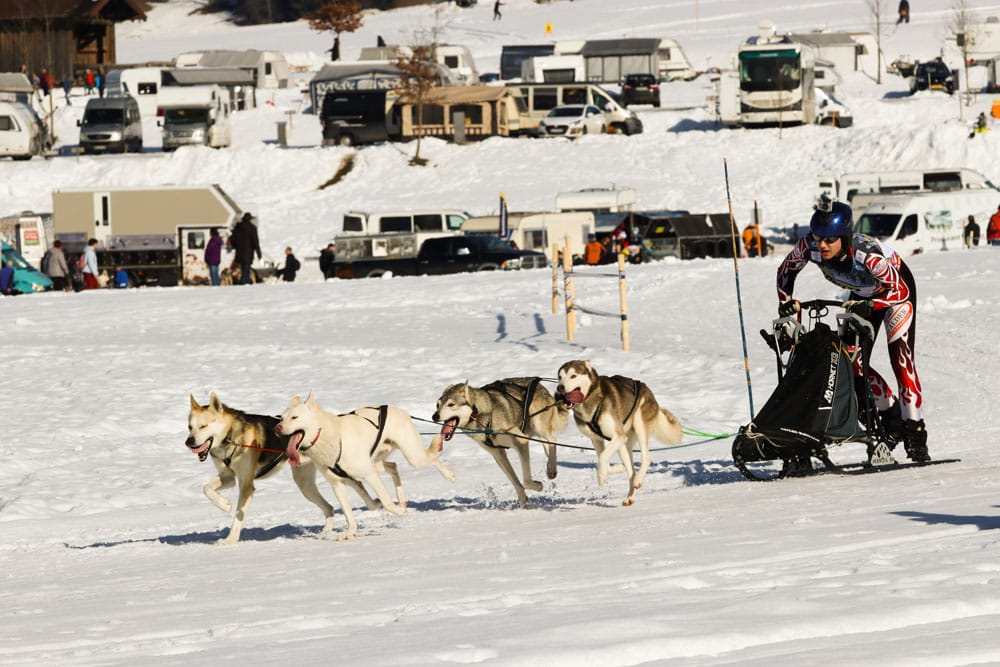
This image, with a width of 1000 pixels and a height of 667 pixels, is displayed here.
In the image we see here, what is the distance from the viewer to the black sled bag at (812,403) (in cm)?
856

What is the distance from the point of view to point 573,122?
151 feet

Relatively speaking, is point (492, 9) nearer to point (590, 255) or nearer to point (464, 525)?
point (590, 255)

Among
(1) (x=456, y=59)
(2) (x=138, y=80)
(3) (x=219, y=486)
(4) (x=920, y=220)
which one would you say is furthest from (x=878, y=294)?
(1) (x=456, y=59)

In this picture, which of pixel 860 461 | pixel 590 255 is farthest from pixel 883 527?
pixel 590 255

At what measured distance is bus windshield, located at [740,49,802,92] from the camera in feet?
146

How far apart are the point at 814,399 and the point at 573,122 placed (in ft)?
125

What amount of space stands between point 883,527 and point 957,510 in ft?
1.79

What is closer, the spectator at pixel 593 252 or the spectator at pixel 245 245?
the spectator at pixel 245 245

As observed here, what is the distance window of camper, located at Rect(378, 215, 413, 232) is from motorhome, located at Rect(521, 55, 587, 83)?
29479mm

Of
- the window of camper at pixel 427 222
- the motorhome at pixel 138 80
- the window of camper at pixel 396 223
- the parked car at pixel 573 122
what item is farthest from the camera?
the motorhome at pixel 138 80

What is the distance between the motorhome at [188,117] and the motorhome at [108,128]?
1155mm

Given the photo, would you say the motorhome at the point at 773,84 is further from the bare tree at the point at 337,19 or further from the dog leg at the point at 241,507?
the bare tree at the point at 337,19

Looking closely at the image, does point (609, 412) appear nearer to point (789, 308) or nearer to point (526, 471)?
point (526, 471)

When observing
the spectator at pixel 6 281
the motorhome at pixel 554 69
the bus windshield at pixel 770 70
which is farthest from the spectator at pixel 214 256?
the motorhome at pixel 554 69
